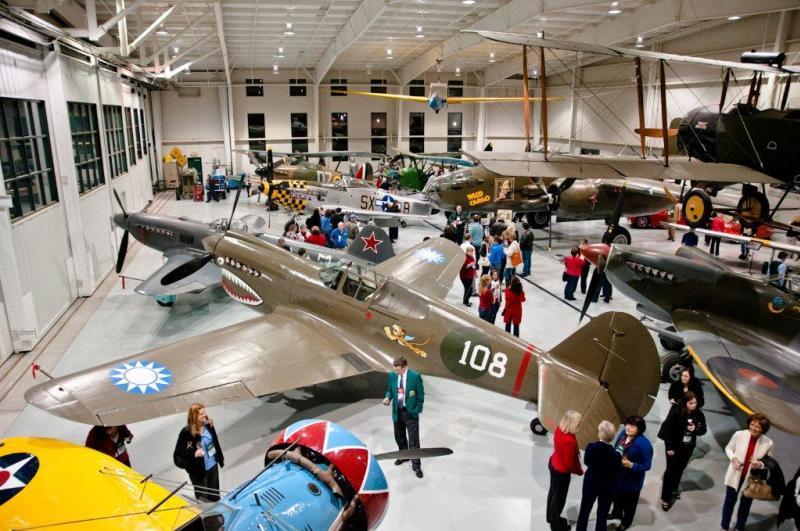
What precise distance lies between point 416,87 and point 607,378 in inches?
1213

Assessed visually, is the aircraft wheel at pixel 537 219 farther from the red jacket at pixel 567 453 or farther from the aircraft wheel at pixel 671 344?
the red jacket at pixel 567 453

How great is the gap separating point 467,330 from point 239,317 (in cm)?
514

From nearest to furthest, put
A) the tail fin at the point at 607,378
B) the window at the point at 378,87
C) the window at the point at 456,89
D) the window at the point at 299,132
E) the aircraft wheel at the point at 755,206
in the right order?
the tail fin at the point at 607,378
the aircraft wheel at the point at 755,206
the window at the point at 299,132
the window at the point at 378,87
the window at the point at 456,89

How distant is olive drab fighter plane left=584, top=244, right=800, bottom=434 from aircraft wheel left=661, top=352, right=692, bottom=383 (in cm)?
42

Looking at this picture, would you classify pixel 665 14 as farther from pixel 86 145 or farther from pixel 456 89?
pixel 456 89

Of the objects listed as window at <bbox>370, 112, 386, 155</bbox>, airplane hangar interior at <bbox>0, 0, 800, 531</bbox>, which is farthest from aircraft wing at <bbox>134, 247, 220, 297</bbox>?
window at <bbox>370, 112, 386, 155</bbox>

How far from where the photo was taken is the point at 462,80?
33469 millimetres

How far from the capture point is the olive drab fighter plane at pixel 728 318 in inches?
197

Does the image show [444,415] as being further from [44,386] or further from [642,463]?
[44,386]

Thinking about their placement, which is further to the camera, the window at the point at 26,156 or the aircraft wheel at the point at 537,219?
the aircraft wheel at the point at 537,219

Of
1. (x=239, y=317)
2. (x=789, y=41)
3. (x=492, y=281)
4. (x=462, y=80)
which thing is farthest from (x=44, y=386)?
(x=462, y=80)

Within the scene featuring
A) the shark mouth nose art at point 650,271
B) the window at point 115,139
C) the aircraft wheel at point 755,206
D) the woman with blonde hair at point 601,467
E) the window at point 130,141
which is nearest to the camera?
the woman with blonde hair at point 601,467

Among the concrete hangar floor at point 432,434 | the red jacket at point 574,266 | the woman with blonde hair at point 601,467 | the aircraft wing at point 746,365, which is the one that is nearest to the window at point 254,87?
the concrete hangar floor at point 432,434

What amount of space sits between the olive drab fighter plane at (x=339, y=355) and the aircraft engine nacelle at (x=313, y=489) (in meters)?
2.37
